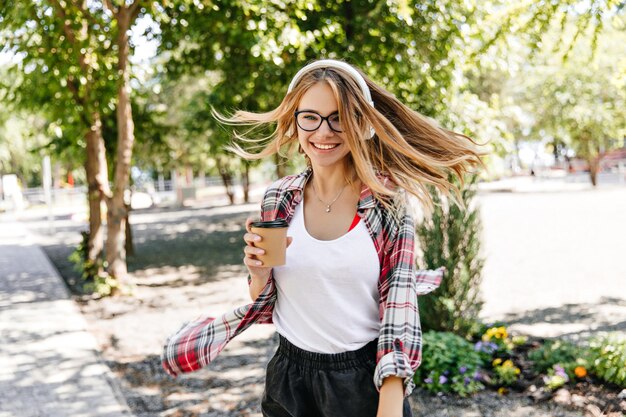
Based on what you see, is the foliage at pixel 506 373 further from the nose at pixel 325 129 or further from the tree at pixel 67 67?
the tree at pixel 67 67

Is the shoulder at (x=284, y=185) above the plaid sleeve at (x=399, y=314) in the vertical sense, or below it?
above

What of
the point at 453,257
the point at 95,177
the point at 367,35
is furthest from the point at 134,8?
the point at 453,257

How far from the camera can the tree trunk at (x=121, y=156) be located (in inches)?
304

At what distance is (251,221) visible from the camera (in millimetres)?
1906

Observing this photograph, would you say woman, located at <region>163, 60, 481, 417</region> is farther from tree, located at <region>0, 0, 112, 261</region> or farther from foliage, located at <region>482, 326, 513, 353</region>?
tree, located at <region>0, 0, 112, 261</region>

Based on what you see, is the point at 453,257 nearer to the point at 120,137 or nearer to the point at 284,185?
the point at 284,185

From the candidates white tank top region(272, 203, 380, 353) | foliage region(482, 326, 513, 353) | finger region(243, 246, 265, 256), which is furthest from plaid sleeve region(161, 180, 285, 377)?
foliage region(482, 326, 513, 353)

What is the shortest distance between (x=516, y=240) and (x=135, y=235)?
1110 centimetres

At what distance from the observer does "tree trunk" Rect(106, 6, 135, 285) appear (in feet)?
25.3

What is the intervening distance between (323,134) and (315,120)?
0.19 feet

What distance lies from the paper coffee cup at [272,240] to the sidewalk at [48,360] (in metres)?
3.12

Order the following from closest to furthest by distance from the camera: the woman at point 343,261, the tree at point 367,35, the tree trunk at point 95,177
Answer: the woman at point 343,261 < the tree at point 367,35 < the tree trunk at point 95,177

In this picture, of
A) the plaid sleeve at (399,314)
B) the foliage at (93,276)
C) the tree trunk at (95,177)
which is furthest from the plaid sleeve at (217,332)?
the tree trunk at (95,177)

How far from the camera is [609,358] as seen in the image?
421 cm
